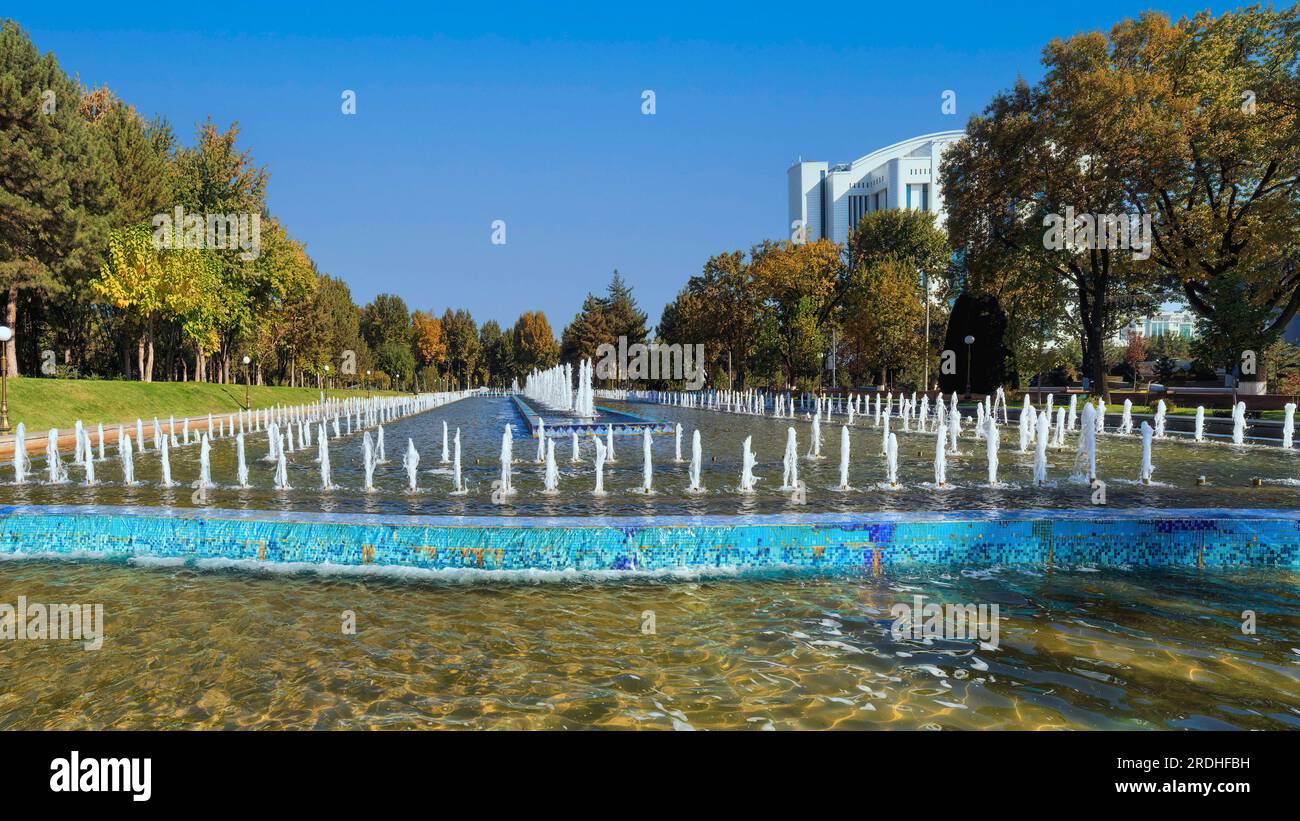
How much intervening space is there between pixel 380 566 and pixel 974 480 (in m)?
10.3

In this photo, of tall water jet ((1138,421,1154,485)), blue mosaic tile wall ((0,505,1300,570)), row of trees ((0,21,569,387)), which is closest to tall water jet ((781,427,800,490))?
blue mosaic tile wall ((0,505,1300,570))

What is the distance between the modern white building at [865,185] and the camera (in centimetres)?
10369

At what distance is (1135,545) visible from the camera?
27.9 feet

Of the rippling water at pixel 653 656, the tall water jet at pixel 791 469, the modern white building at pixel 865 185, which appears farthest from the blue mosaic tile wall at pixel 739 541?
the modern white building at pixel 865 185

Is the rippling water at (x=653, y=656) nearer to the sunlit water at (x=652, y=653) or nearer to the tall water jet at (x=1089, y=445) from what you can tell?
the sunlit water at (x=652, y=653)

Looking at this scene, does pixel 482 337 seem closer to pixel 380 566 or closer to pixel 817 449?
pixel 817 449

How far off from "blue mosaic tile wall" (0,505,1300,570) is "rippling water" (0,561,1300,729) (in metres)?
0.56

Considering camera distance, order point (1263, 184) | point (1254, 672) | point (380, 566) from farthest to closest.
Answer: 1. point (1263, 184)
2. point (380, 566)
3. point (1254, 672)

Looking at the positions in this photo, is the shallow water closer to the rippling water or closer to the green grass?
the rippling water

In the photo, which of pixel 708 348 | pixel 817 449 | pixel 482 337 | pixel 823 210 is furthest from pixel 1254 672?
pixel 482 337

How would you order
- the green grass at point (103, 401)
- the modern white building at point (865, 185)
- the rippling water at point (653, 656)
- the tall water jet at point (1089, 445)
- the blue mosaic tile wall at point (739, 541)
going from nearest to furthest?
the rippling water at point (653, 656)
the blue mosaic tile wall at point (739, 541)
the tall water jet at point (1089, 445)
the green grass at point (103, 401)
the modern white building at point (865, 185)

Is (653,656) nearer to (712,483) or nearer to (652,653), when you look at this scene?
(652,653)

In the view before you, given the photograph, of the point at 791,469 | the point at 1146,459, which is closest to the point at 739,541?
the point at 791,469

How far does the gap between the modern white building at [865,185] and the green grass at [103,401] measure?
8161 cm
